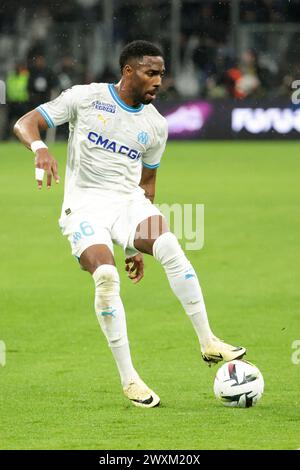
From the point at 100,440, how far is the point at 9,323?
406 cm

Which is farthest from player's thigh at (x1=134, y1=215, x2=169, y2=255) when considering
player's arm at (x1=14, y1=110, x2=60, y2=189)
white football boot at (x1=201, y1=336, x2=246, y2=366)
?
player's arm at (x1=14, y1=110, x2=60, y2=189)

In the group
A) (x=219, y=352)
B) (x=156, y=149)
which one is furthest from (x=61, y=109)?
(x=219, y=352)

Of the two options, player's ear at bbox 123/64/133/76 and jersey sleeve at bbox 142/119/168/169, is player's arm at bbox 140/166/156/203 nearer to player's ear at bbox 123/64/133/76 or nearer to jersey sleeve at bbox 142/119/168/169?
jersey sleeve at bbox 142/119/168/169

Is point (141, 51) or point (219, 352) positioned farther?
point (141, 51)

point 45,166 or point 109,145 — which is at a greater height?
point 109,145

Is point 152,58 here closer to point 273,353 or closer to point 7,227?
point 273,353

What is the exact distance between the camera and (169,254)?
278 inches

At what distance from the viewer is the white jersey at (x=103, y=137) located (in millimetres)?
7492

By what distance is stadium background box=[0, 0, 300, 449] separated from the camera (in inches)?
258

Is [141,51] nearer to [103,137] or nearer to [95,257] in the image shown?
[103,137]

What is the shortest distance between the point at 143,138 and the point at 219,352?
151cm

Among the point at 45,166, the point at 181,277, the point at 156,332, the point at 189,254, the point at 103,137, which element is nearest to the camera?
the point at 45,166

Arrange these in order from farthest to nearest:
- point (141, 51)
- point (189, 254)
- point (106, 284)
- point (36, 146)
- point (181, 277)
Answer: point (189, 254) < point (141, 51) < point (181, 277) < point (36, 146) < point (106, 284)

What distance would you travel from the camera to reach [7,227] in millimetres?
15625
